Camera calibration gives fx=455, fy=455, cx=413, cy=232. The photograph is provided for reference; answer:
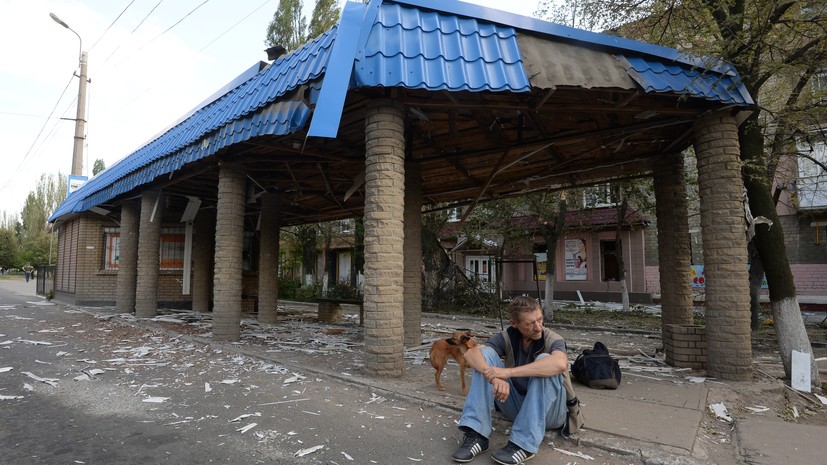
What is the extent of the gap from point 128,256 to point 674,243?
49.3ft

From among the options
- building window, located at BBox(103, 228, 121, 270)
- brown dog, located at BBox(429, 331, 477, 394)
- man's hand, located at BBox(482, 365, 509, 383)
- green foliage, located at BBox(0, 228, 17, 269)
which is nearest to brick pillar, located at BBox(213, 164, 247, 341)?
brown dog, located at BBox(429, 331, 477, 394)

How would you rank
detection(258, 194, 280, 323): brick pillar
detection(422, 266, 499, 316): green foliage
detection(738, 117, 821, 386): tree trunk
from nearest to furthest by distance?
detection(738, 117, 821, 386): tree trunk → detection(258, 194, 280, 323): brick pillar → detection(422, 266, 499, 316): green foliage

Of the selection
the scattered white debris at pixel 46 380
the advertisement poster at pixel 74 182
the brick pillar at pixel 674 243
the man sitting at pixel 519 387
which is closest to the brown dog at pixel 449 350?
the man sitting at pixel 519 387

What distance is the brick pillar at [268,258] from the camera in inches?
511

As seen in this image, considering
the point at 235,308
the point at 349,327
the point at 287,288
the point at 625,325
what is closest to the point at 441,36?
the point at 235,308

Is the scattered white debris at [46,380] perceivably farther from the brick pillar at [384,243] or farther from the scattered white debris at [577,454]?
the scattered white debris at [577,454]

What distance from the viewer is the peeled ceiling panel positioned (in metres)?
5.98

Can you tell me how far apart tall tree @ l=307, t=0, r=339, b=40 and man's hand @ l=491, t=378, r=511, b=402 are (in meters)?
24.7

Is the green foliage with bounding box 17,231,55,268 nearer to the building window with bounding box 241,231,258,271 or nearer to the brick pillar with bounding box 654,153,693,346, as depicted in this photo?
the building window with bounding box 241,231,258,271

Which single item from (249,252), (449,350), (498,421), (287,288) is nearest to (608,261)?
(287,288)

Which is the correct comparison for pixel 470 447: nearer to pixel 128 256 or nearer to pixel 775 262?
pixel 775 262

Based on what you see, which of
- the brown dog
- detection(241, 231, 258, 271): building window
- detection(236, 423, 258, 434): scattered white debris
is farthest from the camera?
detection(241, 231, 258, 271): building window

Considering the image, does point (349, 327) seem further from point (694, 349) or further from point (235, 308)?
point (694, 349)

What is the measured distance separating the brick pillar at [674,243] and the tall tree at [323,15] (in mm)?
20662
